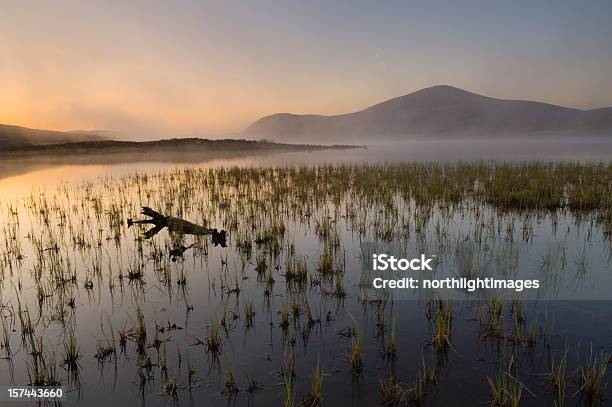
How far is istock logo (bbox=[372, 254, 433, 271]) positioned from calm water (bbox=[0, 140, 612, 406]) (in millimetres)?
479

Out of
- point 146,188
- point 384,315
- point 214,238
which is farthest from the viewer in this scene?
point 146,188

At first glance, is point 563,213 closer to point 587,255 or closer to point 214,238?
point 587,255

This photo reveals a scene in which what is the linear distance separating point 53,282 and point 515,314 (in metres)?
8.72

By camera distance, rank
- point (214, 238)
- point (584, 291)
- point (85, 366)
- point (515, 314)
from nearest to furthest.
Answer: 1. point (85, 366)
2. point (515, 314)
3. point (584, 291)
4. point (214, 238)

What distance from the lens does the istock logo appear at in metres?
8.64

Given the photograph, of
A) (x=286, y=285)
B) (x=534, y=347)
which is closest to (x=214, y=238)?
(x=286, y=285)

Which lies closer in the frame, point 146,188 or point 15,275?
point 15,275

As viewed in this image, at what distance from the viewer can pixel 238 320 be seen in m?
6.32

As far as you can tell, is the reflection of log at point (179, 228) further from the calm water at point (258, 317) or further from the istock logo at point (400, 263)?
the istock logo at point (400, 263)

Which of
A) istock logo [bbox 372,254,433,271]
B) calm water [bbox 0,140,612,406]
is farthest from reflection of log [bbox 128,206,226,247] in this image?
istock logo [bbox 372,254,433,271]

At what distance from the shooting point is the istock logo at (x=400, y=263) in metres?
8.64

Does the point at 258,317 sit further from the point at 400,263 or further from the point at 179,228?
the point at 179,228

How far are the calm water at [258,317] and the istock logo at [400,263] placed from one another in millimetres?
479

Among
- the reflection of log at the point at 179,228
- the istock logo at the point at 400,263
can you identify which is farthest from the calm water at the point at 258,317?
the istock logo at the point at 400,263
